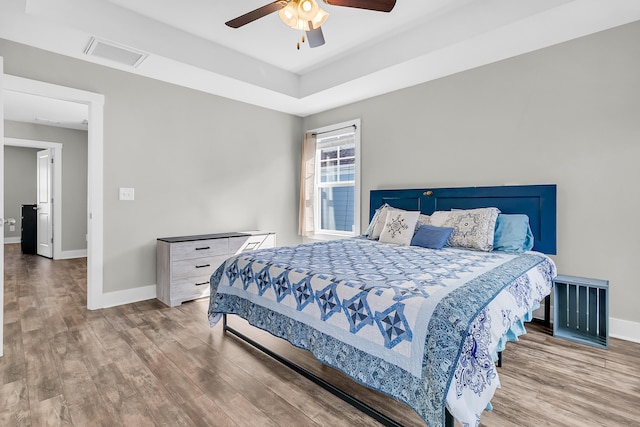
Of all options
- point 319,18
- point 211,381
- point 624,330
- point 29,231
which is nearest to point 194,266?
point 211,381

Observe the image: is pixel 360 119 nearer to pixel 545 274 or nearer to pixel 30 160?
pixel 545 274

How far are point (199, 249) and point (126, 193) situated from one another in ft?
3.23

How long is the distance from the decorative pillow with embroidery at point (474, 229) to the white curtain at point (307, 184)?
2498 millimetres

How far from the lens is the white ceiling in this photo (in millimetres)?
2596

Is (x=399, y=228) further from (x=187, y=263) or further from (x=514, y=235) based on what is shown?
(x=187, y=263)

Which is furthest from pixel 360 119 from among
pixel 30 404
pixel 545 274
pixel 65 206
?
pixel 65 206

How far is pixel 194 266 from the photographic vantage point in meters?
3.66

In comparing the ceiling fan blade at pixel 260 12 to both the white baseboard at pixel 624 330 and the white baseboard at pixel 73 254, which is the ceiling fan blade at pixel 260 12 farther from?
the white baseboard at pixel 73 254

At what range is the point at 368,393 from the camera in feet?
6.13

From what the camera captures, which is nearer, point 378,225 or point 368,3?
point 368,3

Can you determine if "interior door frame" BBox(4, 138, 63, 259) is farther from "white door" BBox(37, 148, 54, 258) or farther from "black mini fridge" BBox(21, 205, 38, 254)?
"black mini fridge" BBox(21, 205, 38, 254)

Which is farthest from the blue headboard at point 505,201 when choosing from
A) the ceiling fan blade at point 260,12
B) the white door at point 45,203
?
the white door at point 45,203

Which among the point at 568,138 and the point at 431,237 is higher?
the point at 568,138

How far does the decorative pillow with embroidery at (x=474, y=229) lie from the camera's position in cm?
289
